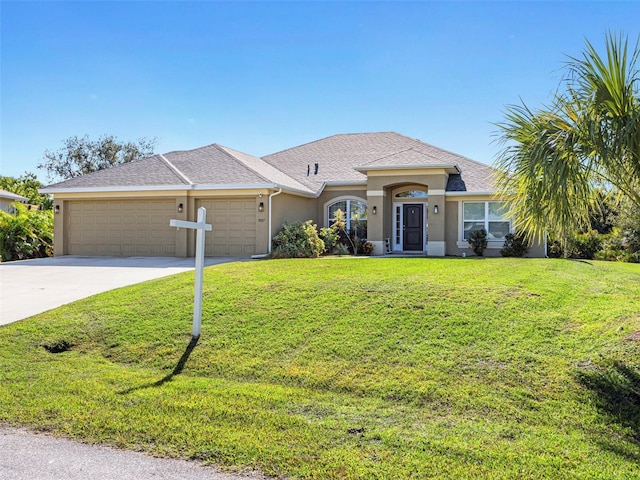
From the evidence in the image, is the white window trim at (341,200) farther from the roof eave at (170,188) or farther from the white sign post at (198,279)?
the white sign post at (198,279)

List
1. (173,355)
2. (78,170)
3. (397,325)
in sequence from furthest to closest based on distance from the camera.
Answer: (78,170)
(397,325)
(173,355)

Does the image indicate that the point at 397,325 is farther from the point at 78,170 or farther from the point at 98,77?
the point at 78,170

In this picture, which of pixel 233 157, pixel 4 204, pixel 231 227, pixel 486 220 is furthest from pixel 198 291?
pixel 4 204

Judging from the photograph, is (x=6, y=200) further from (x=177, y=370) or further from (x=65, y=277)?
(x=177, y=370)

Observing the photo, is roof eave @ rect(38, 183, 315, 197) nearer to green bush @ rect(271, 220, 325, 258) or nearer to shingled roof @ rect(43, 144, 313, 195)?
shingled roof @ rect(43, 144, 313, 195)

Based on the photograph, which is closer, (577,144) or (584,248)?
(577,144)

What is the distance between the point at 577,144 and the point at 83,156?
151ft

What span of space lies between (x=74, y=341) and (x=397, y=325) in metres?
5.12

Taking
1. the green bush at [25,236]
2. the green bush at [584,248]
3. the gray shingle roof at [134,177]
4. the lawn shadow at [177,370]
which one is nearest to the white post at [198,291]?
the lawn shadow at [177,370]

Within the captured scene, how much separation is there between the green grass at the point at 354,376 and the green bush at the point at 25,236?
41.7 feet

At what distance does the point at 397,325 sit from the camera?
24.3 feet

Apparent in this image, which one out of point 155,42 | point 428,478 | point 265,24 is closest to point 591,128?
point 428,478

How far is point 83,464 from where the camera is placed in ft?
12.9

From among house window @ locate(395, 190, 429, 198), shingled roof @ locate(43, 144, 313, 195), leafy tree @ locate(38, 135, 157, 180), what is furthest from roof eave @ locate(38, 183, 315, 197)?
leafy tree @ locate(38, 135, 157, 180)
